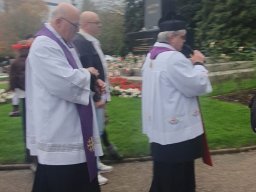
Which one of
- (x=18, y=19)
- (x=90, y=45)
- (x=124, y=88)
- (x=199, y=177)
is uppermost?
(x=90, y=45)

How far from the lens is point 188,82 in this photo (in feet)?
11.8

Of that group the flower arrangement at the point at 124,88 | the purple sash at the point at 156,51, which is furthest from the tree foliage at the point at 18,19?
the purple sash at the point at 156,51

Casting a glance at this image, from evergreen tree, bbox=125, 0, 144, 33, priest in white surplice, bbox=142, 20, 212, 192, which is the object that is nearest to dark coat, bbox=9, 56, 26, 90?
priest in white surplice, bbox=142, 20, 212, 192

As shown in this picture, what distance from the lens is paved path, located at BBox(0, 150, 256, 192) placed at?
15.9ft

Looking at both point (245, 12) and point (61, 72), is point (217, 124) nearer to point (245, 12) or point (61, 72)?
point (61, 72)

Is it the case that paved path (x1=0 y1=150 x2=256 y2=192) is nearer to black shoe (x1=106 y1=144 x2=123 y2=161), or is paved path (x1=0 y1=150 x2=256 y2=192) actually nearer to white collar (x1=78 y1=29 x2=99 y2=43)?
black shoe (x1=106 y1=144 x2=123 y2=161)

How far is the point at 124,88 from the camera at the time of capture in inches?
472

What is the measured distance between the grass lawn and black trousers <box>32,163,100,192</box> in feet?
8.91

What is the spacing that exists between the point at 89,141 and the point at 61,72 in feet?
1.73

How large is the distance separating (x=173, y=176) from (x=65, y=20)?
1585 mm

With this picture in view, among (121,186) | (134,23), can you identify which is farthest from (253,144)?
(134,23)

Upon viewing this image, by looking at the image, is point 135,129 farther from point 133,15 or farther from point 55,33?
point 133,15

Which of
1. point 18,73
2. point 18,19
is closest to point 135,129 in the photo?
point 18,73

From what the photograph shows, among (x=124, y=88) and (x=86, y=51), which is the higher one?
(x=86, y=51)
